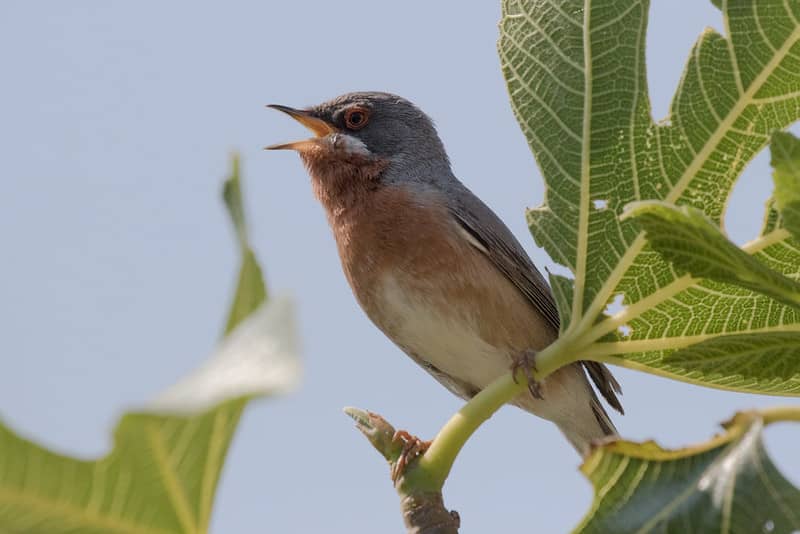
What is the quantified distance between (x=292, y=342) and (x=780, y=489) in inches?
49.6

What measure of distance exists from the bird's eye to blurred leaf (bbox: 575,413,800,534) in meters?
5.29

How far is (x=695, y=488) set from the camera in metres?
2.19

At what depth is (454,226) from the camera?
21.3 ft

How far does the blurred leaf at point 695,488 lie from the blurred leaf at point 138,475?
0.82 meters

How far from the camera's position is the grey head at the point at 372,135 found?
6934 mm

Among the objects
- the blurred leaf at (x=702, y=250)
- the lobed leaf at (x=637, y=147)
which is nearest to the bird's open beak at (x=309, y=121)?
the lobed leaf at (x=637, y=147)

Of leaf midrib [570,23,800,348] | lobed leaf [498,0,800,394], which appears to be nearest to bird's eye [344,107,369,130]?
lobed leaf [498,0,800,394]

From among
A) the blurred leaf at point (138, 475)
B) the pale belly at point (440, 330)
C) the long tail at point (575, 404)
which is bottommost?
the long tail at point (575, 404)

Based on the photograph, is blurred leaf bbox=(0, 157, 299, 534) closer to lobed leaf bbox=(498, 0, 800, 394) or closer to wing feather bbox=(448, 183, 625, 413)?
lobed leaf bbox=(498, 0, 800, 394)

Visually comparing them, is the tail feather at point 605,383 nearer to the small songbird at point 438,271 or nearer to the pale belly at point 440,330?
the small songbird at point 438,271

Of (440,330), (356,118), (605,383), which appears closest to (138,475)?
(440,330)

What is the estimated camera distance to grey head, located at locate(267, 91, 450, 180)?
693cm

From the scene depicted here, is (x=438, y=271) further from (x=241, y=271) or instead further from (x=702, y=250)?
(x=241, y=271)

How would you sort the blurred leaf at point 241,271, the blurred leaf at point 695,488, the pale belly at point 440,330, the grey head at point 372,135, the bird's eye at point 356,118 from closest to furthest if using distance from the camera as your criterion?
the blurred leaf at point 241,271, the blurred leaf at point 695,488, the pale belly at point 440,330, the grey head at point 372,135, the bird's eye at point 356,118
